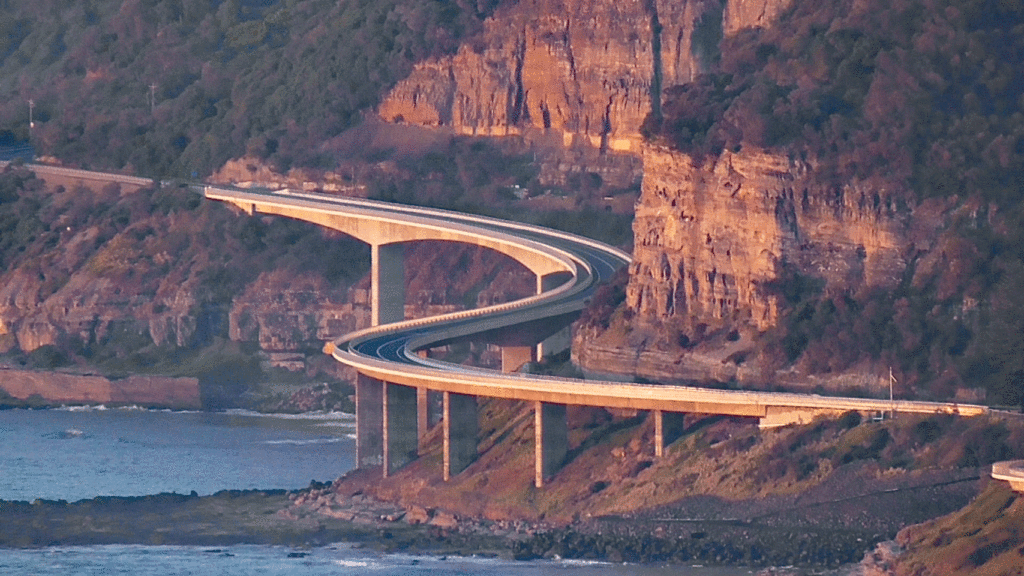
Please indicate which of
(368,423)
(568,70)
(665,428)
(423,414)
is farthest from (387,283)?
(665,428)

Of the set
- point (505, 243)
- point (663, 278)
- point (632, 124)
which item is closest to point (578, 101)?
point (632, 124)

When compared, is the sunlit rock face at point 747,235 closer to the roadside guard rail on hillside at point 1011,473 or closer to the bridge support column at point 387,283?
the roadside guard rail on hillside at point 1011,473

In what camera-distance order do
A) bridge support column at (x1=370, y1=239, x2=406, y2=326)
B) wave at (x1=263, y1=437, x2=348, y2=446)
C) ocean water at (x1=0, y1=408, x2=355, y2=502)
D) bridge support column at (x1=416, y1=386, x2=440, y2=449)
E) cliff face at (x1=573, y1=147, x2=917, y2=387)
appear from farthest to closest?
bridge support column at (x1=370, y1=239, x2=406, y2=326)
wave at (x1=263, y1=437, x2=348, y2=446)
ocean water at (x1=0, y1=408, x2=355, y2=502)
bridge support column at (x1=416, y1=386, x2=440, y2=449)
cliff face at (x1=573, y1=147, x2=917, y2=387)

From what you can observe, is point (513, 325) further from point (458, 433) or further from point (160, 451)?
point (160, 451)

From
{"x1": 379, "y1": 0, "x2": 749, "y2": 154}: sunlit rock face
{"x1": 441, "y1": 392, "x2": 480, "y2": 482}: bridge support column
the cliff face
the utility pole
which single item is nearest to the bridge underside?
{"x1": 441, "y1": 392, "x2": 480, "y2": 482}: bridge support column

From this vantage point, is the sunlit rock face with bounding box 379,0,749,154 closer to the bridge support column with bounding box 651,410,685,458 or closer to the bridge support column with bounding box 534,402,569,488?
the bridge support column with bounding box 534,402,569,488

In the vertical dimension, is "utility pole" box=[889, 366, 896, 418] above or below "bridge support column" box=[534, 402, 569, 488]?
above

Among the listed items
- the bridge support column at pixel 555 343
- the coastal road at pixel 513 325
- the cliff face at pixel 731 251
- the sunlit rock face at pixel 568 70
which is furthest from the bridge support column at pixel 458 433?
the sunlit rock face at pixel 568 70

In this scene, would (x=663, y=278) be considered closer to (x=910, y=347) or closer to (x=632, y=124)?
(x=910, y=347)
